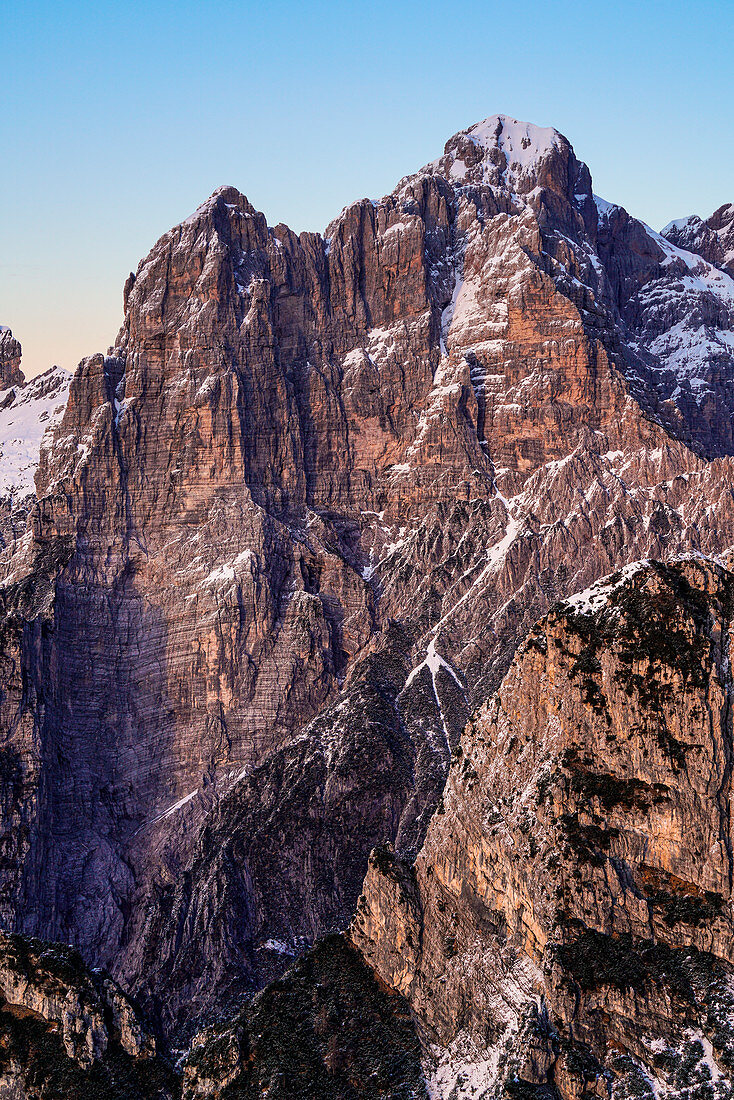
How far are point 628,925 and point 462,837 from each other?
1839cm

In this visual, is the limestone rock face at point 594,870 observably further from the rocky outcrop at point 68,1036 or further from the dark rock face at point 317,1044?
the rocky outcrop at point 68,1036

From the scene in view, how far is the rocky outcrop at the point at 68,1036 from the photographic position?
118 metres

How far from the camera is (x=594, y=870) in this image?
99.4 m

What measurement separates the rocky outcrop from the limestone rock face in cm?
2608

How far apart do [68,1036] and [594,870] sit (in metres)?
54.4

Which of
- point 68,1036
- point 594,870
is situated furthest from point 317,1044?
point 594,870

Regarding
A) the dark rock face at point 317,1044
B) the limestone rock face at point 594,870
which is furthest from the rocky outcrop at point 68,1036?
the limestone rock face at point 594,870

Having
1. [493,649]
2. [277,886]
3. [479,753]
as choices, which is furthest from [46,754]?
[479,753]

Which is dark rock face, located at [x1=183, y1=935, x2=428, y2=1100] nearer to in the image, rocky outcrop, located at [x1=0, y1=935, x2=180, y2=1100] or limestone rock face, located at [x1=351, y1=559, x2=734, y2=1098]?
limestone rock face, located at [x1=351, y1=559, x2=734, y2=1098]

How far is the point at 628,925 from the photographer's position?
3858 inches

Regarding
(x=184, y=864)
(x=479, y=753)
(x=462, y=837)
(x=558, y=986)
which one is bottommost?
(x=184, y=864)

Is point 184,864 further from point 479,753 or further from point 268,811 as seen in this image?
point 479,753

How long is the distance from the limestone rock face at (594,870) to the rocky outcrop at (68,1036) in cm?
2608

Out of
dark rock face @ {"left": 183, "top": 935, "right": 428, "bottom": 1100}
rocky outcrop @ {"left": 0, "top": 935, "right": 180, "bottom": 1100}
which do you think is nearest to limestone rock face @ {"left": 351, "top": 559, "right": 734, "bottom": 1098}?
dark rock face @ {"left": 183, "top": 935, "right": 428, "bottom": 1100}
